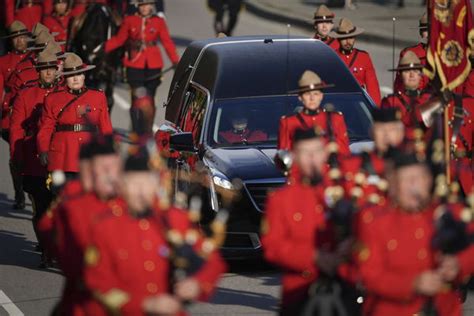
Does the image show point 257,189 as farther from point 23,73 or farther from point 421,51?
point 23,73

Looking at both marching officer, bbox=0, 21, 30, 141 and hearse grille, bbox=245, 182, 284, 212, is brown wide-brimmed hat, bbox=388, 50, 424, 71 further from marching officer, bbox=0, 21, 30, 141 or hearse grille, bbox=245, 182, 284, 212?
marching officer, bbox=0, 21, 30, 141

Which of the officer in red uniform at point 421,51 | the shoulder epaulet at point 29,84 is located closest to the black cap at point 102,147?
the officer in red uniform at point 421,51

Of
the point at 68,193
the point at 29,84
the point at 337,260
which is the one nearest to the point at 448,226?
the point at 337,260

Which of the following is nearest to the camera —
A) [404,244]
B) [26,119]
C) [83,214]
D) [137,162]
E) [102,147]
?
[137,162]

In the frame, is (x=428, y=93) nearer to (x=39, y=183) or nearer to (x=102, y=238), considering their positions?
(x=39, y=183)

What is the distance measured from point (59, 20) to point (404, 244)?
60.4ft

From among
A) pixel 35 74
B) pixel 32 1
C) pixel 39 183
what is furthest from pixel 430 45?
pixel 32 1

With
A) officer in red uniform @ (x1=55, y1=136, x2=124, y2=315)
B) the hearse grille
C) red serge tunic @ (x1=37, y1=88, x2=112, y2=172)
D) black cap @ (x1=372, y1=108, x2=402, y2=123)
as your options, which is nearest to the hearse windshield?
the hearse grille

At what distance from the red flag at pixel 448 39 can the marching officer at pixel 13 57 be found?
6.69 m

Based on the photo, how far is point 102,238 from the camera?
8562mm

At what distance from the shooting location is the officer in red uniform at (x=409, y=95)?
1353 centimetres

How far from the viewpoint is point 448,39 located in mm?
13547

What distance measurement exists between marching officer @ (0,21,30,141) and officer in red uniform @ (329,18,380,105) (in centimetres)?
364

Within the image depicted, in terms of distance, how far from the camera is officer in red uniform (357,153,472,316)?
847cm
